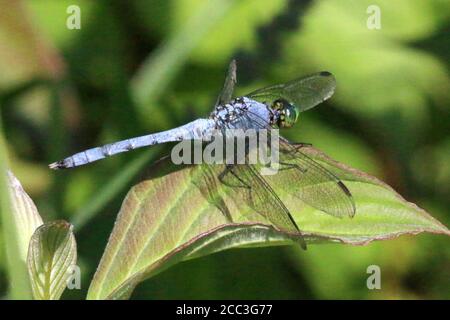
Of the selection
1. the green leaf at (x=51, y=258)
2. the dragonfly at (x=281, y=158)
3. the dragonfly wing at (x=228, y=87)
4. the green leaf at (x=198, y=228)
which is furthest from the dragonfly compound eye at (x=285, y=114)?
the green leaf at (x=51, y=258)

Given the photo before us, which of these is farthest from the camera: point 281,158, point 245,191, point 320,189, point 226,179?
point 281,158

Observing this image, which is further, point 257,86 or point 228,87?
point 257,86

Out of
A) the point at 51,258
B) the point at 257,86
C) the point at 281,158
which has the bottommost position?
the point at 51,258

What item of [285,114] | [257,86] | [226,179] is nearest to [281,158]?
[226,179]

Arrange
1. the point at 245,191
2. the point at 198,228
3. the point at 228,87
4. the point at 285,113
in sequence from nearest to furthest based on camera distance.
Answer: the point at 198,228
the point at 245,191
the point at 285,113
the point at 228,87

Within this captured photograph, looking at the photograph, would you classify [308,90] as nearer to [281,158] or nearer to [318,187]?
[281,158]

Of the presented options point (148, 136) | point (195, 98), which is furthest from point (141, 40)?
point (148, 136)

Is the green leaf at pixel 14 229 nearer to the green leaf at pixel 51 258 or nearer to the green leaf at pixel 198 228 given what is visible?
the green leaf at pixel 51 258

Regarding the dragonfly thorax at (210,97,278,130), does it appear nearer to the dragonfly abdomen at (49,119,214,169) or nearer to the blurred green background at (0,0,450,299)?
the dragonfly abdomen at (49,119,214,169)
